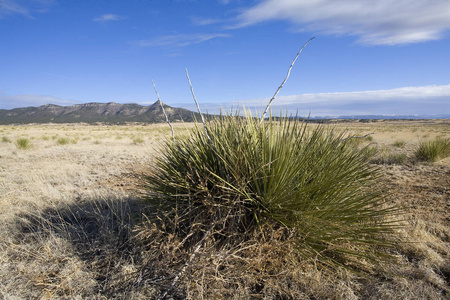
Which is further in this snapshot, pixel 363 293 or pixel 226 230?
pixel 226 230

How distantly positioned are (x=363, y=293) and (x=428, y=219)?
2684 mm

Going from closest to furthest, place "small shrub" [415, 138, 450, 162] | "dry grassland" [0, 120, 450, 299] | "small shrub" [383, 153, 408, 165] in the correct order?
"dry grassland" [0, 120, 450, 299]
"small shrub" [415, 138, 450, 162]
"small shrub" [383, 153, 408, 165]

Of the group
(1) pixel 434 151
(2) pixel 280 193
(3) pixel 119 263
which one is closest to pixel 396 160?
(1) pixel 434 151

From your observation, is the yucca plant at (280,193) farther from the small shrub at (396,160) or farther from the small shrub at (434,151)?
the small shrub at (434,151)

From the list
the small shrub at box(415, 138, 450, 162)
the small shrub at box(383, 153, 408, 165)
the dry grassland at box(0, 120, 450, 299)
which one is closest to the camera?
the dry grassland at box(0, 120, 450, 299)

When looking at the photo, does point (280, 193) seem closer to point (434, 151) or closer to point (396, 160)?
point (396, 160)

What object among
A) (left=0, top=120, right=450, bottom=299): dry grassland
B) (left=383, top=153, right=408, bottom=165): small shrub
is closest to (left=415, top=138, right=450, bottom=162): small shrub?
(left=383, top=153, right=408, bottom=165): small shrub

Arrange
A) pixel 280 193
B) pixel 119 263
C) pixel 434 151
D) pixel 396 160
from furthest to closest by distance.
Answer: pixel 396 160 → pixel 434 151 → pixel 119 263 → pixel 280 193

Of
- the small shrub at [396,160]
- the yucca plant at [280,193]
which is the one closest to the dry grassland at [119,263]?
the yucca plant at [280,193]

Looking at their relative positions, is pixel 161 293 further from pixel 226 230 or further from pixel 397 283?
pixel 397 283

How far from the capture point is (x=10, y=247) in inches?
131

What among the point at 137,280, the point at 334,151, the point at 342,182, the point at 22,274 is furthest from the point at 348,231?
the point at 22,274

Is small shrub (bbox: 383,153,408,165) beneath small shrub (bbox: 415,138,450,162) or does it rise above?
beneath

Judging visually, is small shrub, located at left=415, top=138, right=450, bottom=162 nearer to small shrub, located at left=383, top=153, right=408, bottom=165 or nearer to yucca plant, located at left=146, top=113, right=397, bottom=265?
small shrub, located at left=383, top=153, right=408, bottom=165
